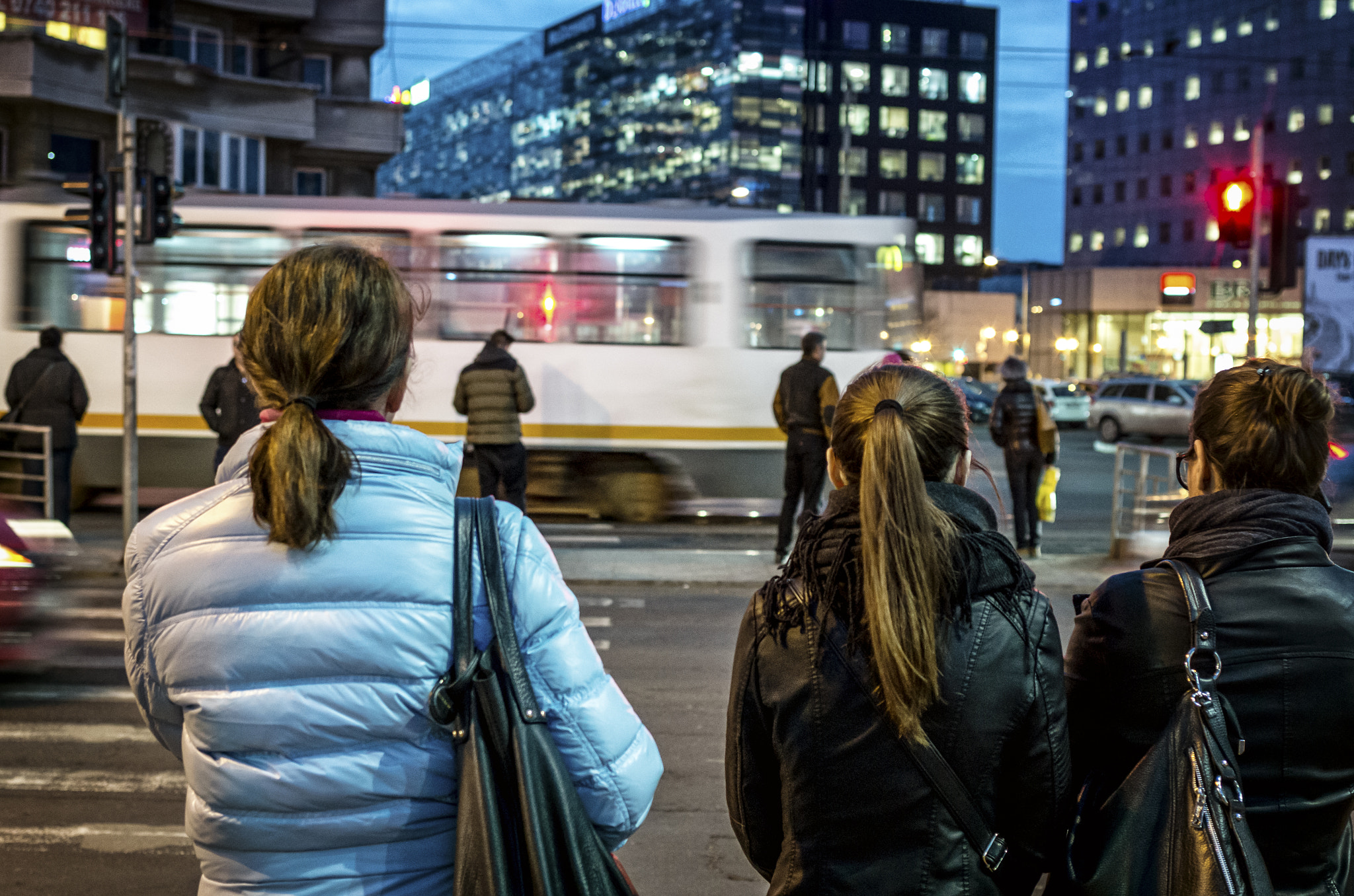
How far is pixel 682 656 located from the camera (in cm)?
783

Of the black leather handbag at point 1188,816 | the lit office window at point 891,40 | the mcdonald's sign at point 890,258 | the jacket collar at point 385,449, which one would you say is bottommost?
the black leather handbag at point 1188,816

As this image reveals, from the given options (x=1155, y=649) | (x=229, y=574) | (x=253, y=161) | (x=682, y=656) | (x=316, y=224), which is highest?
(x=253, y=161)

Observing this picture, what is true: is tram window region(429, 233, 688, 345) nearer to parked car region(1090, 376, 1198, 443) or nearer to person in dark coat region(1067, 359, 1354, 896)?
person in dark coat region(1067, 359, 1354, 896)

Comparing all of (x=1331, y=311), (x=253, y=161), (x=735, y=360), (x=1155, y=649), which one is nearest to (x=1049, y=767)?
(x=1155, y=649)

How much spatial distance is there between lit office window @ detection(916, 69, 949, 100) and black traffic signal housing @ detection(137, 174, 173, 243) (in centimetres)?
9494

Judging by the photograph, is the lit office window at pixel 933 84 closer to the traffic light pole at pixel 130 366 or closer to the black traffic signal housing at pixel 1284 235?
the black traffic signal housing at pixel 1284 235

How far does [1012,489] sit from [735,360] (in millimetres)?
3619

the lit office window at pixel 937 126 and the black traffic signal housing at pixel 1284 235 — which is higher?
the lit office window at pixel 937 126

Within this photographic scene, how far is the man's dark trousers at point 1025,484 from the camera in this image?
38.9ft

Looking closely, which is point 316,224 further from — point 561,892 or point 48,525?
point 561,892

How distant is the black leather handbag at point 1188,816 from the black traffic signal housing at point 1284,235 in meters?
11.8

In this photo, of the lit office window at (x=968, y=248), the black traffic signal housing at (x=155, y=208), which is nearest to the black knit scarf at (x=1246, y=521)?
the black traffic signal housing at (x=155, y=208)

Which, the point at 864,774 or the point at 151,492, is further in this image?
the point at 151,492

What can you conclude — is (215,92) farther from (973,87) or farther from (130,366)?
(973,87)
